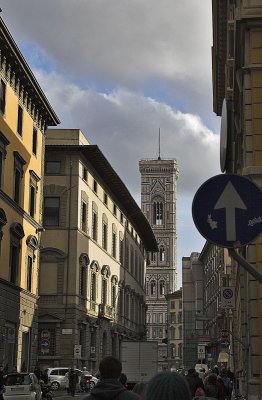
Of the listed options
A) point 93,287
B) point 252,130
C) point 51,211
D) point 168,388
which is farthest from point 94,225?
point 168,388

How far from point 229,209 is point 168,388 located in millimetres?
2345

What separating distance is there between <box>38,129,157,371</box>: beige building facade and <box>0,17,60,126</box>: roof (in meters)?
6.37

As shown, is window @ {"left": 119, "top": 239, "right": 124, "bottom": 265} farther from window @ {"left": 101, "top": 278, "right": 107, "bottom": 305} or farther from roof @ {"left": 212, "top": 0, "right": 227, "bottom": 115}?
roof @ {"left": 212, "top": 0, "right": 227, "bottom": 115}

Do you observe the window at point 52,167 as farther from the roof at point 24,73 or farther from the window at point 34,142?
the window at point 34,142

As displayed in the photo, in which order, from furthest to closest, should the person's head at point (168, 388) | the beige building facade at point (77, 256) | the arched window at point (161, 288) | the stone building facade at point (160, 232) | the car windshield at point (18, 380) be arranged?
the arched window at point (161, 288) → the stone building facade at point (160, 232) → the beige building facade at point (77, 256) → the car windshield at point (18, 380) → the person's head at point (168, 388)

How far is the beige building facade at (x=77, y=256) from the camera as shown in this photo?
48.9 meters

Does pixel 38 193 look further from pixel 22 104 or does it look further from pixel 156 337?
pixel 156 337

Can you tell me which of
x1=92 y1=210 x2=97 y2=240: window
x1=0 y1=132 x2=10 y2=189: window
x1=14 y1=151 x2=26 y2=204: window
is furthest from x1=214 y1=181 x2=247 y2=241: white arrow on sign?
x1=92 y1=210 x2=97 y2=240: window

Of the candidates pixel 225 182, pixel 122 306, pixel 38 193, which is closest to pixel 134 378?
pixel 38 193

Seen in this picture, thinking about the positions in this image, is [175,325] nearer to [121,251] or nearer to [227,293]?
[121,251]

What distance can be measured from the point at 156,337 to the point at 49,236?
107293 millimetres

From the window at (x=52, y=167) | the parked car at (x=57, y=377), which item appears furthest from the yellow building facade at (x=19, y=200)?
the window at (x=52, y=167)

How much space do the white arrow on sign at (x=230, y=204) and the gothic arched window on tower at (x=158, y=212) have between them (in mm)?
156865

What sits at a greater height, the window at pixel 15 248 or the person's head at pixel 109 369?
the window at pixel 15 248
